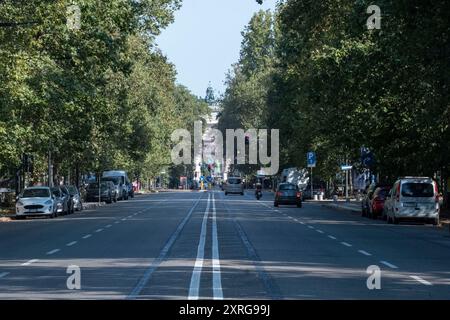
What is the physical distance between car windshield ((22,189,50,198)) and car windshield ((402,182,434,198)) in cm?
1930

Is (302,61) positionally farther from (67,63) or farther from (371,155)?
(67,63)

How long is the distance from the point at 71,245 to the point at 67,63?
22.9 m

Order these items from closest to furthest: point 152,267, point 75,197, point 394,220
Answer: point 152,267 → point 394,220 → point 75,197

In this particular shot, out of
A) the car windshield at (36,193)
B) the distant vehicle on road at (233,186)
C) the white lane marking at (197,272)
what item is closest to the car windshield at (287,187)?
the car windshield at (36,193)

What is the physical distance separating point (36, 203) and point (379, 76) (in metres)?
18.1

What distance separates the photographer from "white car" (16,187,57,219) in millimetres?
49156

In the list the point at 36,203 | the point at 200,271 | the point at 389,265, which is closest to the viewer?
the point at 200,271

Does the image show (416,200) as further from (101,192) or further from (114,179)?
(114,179)

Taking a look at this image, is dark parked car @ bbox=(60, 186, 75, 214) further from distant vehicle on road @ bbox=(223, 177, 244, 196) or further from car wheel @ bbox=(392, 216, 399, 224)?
distant vehicle on road @ bbox=(223, 177, 244, 196)

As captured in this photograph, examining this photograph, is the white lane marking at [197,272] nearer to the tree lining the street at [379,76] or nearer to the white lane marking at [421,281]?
the white lane marking at [421,281]

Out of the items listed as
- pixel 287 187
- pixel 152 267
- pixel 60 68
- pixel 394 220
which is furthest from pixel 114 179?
pixel 152 267

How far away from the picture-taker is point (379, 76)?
4509cm
